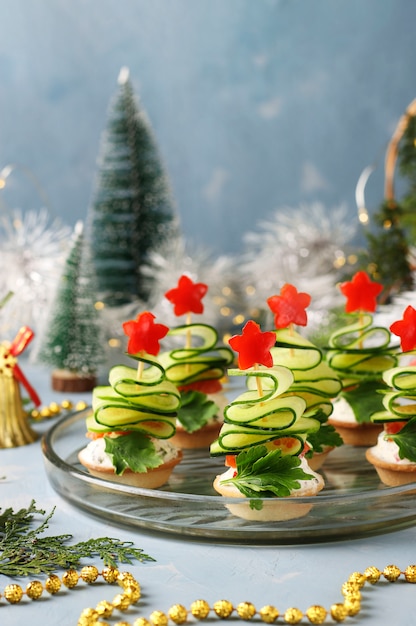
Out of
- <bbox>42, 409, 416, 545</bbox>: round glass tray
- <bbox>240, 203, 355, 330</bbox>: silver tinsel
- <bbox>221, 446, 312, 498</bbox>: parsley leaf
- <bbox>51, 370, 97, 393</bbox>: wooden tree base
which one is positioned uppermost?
<bbox>240, 203, 355, 330</bbox>: silver tinsel

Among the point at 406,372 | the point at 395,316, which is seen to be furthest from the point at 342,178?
the point at 406,372

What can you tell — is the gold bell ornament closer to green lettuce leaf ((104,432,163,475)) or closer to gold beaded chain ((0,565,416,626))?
green lettuce leaf ((104,432,163,475))

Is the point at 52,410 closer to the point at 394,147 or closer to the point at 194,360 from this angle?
the point at 194,360

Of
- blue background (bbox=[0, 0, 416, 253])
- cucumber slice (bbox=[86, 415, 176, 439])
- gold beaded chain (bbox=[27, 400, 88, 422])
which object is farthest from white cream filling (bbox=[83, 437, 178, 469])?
blue background (bbox=[0, 0, 416, 253])

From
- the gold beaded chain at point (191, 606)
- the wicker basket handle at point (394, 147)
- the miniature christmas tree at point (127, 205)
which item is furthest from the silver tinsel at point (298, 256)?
the gold beaded chain at point (191, 606)

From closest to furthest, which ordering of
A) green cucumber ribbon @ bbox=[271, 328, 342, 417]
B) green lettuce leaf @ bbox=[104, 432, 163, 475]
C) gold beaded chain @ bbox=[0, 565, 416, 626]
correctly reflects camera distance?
gold beaded chain @ bbox=[0, 565, 416, 626] < green lettuce leaf @ bbox=[104, 432, 163, 475] < green cucumber ribbon @ bbox=[271, 328, 342, 417]

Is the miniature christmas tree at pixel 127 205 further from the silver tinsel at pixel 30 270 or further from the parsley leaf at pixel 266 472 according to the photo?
the parsley leaf at pixel 266 472
